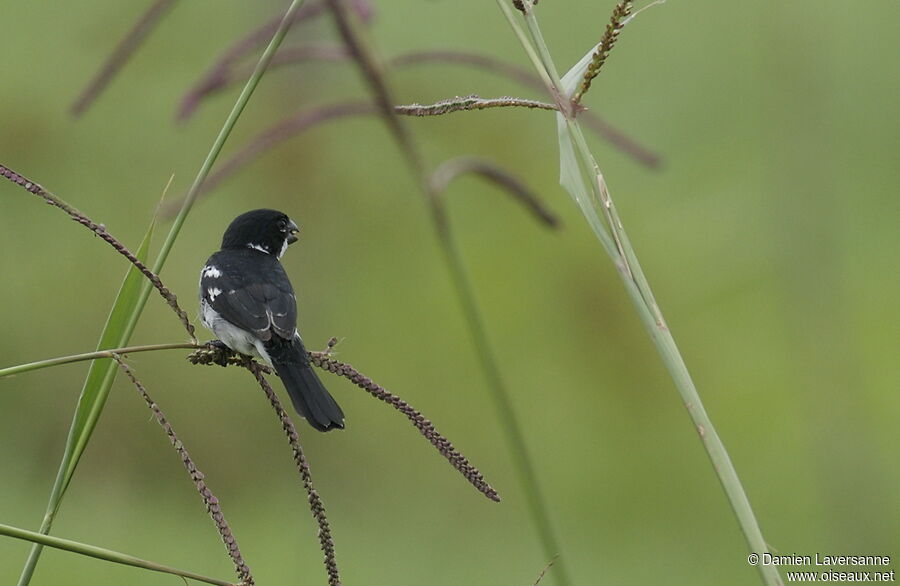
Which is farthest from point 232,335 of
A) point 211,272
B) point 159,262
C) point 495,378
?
point 495,378

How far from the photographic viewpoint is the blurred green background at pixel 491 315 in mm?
3078

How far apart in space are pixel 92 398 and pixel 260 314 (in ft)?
2.84

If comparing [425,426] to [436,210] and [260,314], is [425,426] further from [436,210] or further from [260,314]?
[260,314]

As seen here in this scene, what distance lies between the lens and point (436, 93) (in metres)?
4.41

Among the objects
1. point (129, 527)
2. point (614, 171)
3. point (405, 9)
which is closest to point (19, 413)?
point (129, 527)

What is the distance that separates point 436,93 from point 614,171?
836mm

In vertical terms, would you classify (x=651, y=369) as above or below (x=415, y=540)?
above

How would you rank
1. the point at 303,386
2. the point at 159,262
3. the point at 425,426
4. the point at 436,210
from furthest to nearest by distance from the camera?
the point at 303,386
the point at 159,262
the point at 425,426
the point at 436,210

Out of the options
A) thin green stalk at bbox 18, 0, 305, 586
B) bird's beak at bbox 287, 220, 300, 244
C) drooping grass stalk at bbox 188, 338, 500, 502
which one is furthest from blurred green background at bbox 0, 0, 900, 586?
drooping grass stalk at bbox 188, 338, 500, 502

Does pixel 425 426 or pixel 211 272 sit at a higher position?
pixel 211 272

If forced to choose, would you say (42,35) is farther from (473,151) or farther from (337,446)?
(337,446)

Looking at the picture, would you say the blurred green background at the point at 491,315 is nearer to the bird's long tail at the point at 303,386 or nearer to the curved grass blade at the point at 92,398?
the bird's long tail at the point at 303,386

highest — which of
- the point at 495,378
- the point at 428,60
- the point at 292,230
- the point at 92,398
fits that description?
the point at 292,230

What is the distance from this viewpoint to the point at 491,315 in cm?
404
